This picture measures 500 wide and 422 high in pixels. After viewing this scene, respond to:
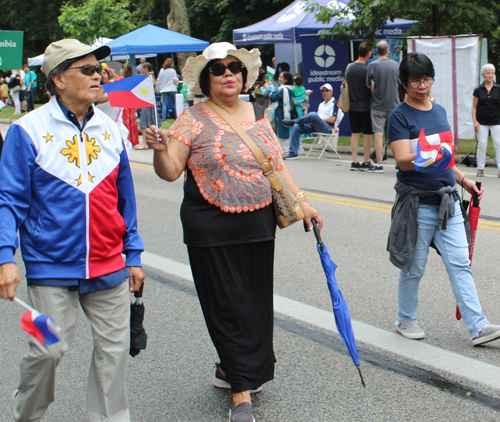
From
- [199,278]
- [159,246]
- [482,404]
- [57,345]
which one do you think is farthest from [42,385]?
[159,246]

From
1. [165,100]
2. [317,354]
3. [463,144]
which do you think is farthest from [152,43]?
[317,354]

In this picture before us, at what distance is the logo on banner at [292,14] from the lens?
56.3 feet

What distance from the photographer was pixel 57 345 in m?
2.71

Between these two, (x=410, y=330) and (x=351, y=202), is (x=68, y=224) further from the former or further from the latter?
(x=351, y=202)

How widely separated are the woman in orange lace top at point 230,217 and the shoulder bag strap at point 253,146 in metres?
0.02

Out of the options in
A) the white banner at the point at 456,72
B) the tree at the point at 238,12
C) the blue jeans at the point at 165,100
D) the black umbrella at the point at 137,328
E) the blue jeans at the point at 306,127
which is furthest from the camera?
the tree at the point at 238,12

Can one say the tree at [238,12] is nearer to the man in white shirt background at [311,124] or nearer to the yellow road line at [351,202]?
the man in white shirt background at [311,124]

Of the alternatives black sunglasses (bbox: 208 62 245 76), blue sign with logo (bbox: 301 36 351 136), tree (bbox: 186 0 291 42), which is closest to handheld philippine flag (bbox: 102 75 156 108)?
black sunglasses (bbox: 208 62 245 76)

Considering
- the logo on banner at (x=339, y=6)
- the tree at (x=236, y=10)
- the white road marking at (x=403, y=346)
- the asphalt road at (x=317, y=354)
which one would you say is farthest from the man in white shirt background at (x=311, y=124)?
the tree at (x=236, y=10)

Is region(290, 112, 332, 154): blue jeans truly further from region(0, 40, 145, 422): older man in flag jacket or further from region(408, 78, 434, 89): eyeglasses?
region(0, 40, 145, 422): older man in flag jacket

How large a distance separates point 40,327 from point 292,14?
629 inches

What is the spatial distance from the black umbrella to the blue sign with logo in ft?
45.8

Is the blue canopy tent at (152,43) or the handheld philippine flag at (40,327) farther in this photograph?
the blue canopy tent at (152,43)

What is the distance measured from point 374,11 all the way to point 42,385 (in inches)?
493
